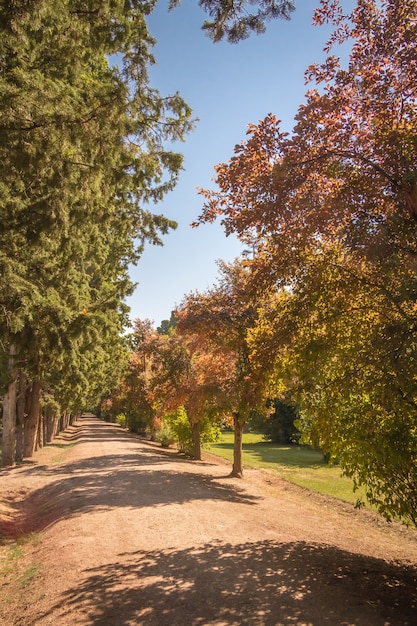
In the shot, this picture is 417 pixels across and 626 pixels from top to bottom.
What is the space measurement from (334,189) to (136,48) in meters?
3.99

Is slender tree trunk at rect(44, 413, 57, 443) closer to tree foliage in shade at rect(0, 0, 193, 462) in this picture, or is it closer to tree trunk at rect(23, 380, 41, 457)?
tree trunk at rect(23, 380, 41, 457)

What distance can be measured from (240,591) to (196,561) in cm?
130

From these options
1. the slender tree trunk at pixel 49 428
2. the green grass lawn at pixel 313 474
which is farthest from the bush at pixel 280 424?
the slender tree trunk at pixel 49 428

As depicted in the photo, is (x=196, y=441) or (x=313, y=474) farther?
(x=196, y=441)

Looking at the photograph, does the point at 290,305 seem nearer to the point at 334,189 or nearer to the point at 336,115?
the point at 334,189

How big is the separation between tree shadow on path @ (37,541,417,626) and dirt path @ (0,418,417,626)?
0.05ft

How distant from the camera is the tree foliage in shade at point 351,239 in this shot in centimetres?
532

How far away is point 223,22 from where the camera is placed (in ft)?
18.3

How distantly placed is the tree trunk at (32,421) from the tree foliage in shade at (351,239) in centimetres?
1887

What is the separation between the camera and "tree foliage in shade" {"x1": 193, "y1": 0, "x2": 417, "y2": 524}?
17.5ft

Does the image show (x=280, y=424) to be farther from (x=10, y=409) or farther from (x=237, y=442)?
(x=10, y=409)

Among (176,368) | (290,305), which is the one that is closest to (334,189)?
(290,305)

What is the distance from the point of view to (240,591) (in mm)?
5426

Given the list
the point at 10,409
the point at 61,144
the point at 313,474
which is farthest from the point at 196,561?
the point at 313,474
